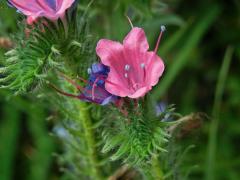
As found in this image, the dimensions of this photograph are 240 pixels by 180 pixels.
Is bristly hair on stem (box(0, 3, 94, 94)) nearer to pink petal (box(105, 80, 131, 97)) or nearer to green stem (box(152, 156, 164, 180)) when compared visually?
pink petal (box(105, 80, 131, 97))

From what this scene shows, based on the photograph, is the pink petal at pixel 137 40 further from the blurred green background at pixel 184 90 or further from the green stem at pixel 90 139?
the blurred green background at pixel 184 90

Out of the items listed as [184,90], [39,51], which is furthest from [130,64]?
[184,90]

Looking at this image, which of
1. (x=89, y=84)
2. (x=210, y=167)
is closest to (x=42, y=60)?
(x=89, y=84)

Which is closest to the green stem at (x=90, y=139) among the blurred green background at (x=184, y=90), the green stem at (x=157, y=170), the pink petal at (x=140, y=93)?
the green stem at (x=157, y=170)

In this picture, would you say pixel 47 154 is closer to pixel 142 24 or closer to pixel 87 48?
pixel 142 24

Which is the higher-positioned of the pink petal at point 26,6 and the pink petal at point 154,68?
the pink petal at point 26,6

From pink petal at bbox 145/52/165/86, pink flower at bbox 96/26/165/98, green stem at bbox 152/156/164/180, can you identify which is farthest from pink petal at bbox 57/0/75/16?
green stem at bbox 152/156/164/180
